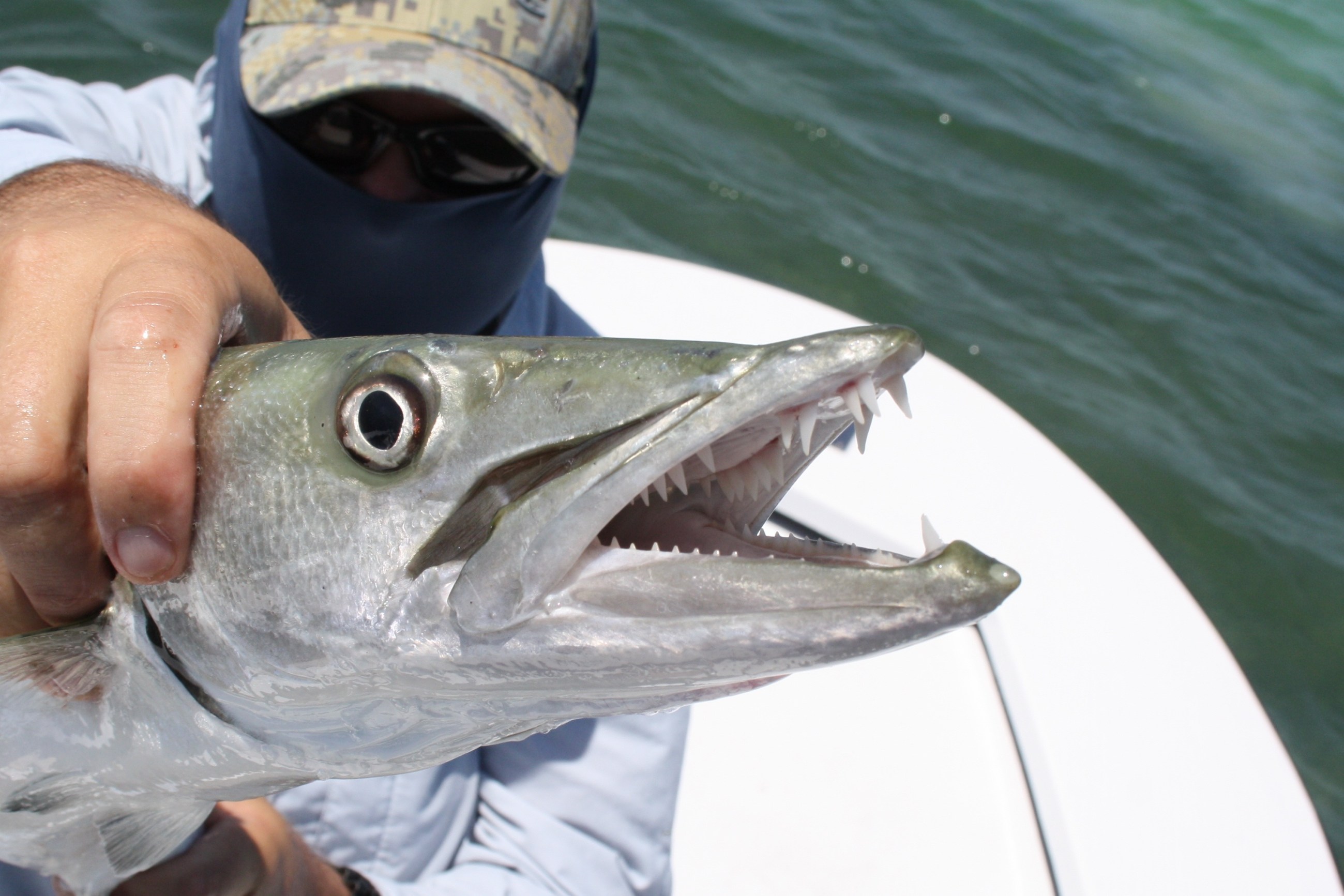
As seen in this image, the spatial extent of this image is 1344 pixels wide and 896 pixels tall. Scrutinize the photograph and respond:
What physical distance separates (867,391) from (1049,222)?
28.0 feet

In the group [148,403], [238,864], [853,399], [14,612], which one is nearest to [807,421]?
[853,399]

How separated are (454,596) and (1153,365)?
301 inches

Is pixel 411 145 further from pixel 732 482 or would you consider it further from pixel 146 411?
pixel 732 482

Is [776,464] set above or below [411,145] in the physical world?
above

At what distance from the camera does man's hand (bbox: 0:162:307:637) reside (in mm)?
1118

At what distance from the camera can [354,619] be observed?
1.14 m

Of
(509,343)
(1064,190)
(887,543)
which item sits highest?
(1064,190)

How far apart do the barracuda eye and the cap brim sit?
1520 mm

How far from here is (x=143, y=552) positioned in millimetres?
1164

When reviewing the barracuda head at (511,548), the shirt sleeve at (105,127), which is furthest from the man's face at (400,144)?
the barracuda head at (511,548)

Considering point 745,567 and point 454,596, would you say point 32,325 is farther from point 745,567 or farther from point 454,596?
point 745,567

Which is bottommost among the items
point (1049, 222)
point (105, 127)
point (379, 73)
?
point (105, 127)

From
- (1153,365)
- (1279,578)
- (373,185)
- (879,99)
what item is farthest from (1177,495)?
(373,185)

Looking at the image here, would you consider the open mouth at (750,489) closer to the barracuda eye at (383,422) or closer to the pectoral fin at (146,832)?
the barracuda eye at (383,422)
